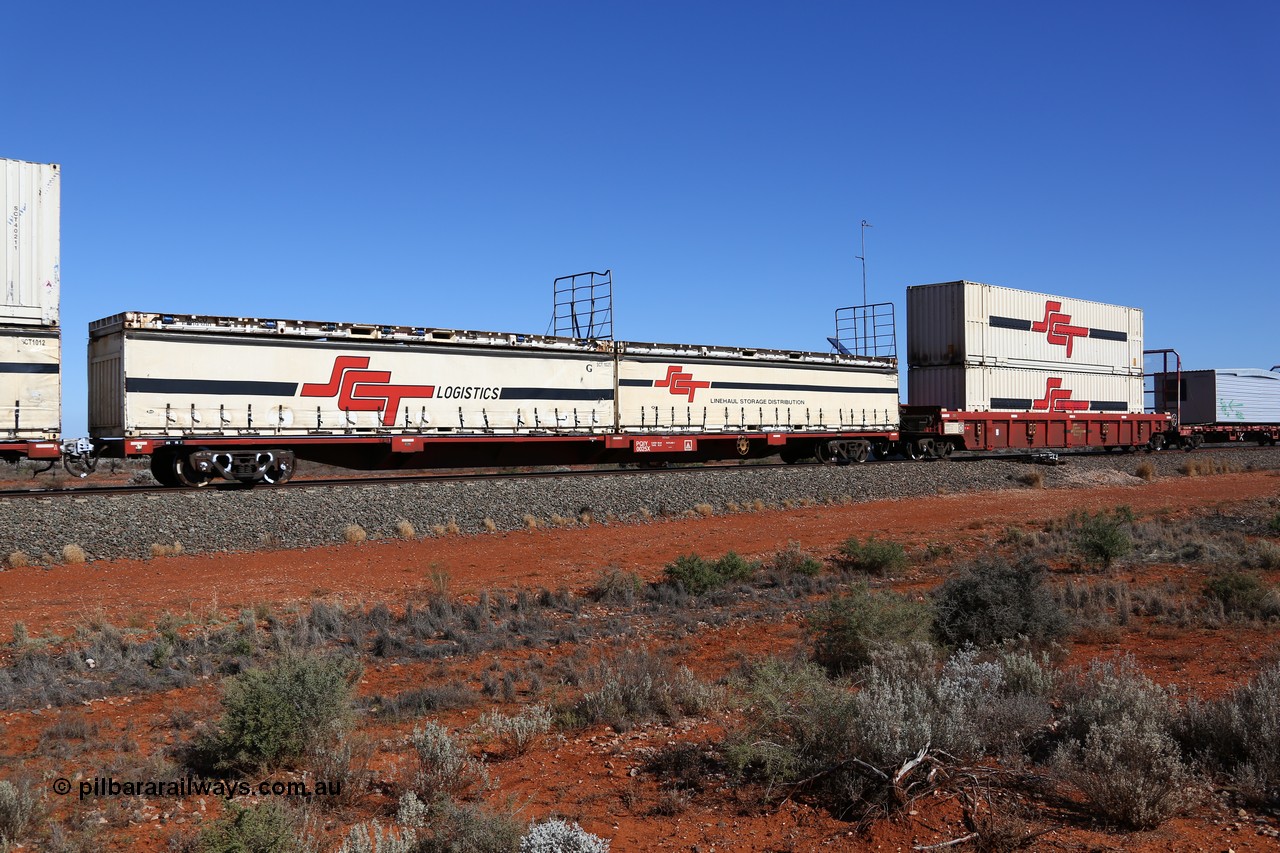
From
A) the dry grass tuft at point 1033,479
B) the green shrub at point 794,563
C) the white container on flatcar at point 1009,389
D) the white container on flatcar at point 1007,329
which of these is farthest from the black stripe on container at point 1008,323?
the green shrub at point 794,563

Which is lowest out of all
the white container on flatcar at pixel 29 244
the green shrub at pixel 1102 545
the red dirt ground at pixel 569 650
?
the red dirt ground at pixel 569 650

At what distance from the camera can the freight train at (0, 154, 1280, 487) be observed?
18.7 metres

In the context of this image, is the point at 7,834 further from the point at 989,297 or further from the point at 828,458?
the point at 989,297

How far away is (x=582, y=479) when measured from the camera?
22.9 meters

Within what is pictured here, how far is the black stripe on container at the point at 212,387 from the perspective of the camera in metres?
19.5

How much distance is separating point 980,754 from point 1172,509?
20.6m

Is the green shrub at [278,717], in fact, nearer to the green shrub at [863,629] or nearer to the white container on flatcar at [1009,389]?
the green shrub at [863,629]

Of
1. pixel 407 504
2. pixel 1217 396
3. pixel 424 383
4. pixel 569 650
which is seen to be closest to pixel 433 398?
pixel 424 383

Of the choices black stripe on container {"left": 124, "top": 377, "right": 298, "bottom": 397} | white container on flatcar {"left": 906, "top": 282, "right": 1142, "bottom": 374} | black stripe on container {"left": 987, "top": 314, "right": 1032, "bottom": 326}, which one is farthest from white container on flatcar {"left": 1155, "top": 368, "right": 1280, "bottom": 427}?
black stripe on container {"left": 124, "top": 377, "right": 298, "bottom": 397}

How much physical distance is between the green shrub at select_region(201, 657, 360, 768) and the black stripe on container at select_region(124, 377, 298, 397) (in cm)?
1451

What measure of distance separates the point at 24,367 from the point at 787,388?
830 inches

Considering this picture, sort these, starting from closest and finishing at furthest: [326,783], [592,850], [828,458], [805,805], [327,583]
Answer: [592,850], [805,805], [326,783], [327,583], [828,458]

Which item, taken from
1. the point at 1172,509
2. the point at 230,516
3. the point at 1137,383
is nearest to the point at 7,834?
the point at 230,516

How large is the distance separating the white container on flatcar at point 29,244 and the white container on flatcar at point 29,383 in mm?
356
